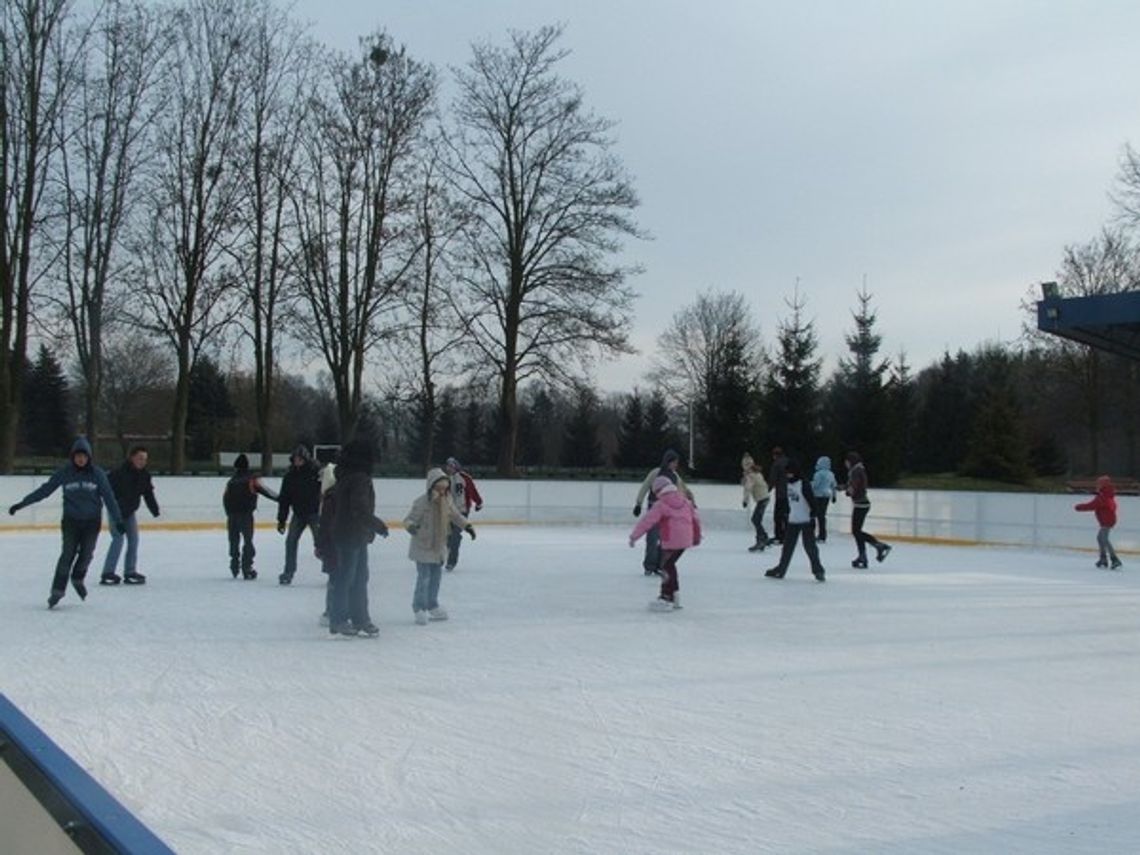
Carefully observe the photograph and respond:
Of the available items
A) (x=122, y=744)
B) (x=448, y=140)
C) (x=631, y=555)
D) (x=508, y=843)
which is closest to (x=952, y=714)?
(x=508, y=843)

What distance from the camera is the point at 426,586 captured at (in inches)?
399

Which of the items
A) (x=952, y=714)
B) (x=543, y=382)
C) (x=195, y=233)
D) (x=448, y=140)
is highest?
(x=448, y=140)

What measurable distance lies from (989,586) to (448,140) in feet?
84.0

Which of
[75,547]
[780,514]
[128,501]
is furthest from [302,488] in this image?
[780,514]

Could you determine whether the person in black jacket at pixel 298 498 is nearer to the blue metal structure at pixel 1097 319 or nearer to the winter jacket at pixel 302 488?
the winter jacket at pixel 302 488

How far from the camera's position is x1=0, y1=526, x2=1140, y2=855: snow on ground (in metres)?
4.55

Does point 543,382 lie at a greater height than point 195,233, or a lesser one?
lesser

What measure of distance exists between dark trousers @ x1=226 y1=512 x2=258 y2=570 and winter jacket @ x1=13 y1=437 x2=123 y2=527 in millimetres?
2912

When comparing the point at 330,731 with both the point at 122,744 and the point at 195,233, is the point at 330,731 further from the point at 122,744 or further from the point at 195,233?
the point at 195,233

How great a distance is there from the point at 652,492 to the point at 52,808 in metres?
9.23

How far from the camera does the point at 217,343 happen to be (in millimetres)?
34500

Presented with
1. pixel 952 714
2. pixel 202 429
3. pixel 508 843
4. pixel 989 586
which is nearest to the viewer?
pixel 508 843

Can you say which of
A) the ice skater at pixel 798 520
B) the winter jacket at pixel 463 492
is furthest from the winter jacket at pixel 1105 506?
the winter jacket at pixel 463 492

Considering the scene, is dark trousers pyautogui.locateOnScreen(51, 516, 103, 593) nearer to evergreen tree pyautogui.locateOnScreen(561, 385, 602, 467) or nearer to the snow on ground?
the snow on ground
